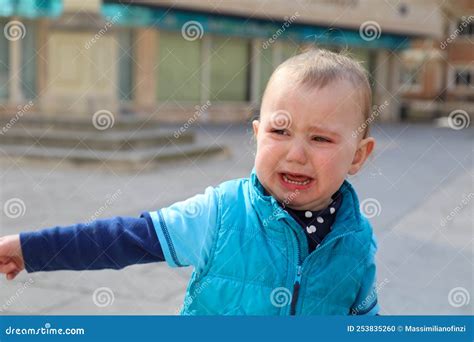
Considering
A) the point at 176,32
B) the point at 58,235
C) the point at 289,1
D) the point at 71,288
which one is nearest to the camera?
the point at 58,235

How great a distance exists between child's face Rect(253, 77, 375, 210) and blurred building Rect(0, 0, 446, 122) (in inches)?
370

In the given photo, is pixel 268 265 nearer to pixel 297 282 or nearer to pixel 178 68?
pixel 297 282

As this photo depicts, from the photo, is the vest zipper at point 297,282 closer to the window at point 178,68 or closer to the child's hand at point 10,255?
the child's hand at point 10,255

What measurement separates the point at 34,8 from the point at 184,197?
8.80 metres

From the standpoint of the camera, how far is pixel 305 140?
→ 1.80 metres

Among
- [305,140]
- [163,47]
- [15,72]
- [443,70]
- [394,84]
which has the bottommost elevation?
[394,84]

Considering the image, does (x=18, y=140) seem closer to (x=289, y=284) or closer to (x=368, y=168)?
(x=368, y=168)

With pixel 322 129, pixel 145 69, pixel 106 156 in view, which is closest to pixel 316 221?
pixel 322 129

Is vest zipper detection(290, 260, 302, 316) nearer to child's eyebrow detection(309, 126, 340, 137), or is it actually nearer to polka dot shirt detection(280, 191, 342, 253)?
polka dot shirt detection(280, 191, 342, 253)

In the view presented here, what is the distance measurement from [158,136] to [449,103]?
18.6 meters

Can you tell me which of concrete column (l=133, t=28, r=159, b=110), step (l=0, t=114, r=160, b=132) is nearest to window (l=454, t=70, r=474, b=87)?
concrete column (l=133, t=28, r=159, b=110)

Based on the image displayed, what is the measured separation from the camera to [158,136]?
1005 cm

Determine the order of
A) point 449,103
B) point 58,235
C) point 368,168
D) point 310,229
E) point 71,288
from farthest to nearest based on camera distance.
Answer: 1. point 449,103
2. point 368,168
3. point 71,288
4. point 310,229
5. point 58,235

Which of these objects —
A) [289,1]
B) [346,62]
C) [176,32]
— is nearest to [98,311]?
[346,62]
